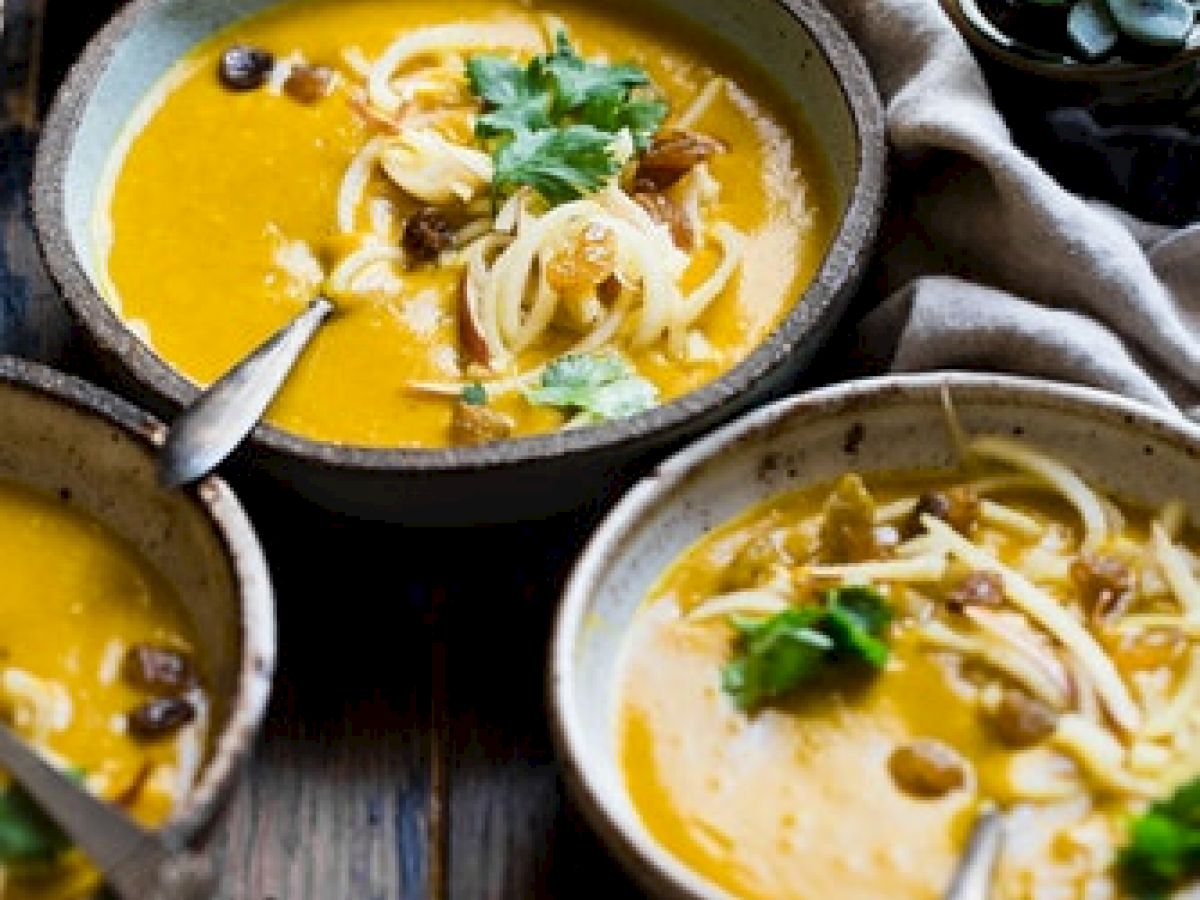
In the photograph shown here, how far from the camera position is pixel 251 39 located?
176 inches

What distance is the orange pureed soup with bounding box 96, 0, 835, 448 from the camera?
386cm

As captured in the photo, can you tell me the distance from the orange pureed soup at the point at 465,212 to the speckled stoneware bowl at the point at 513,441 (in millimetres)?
53

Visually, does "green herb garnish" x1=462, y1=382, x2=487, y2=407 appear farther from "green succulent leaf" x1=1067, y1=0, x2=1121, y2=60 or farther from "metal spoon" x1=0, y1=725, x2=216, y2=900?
"green succulent leaf" x1=1067, y1=0, x2=1121, y2=60

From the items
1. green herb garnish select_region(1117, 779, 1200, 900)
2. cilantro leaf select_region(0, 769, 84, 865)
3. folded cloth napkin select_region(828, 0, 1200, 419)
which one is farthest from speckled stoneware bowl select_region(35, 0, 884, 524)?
green herb garnish select_region(1117, 779, 1200, 900)

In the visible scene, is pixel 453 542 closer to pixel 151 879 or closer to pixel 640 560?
pixel 640 560

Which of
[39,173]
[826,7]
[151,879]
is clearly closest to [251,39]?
[39,173]

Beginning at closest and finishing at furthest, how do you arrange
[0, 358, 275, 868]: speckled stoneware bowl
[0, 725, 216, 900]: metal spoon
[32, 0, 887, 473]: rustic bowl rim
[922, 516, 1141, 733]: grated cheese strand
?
[0, 725, 216, 900]: metal spoon < [0, 358, 275, 868]: speckled stoneware bowl < [922, 516, 1141, 733]: grated cheese strand < [32, 0, 887, 473]: rustic bowl rim

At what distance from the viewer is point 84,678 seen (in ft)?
10.7

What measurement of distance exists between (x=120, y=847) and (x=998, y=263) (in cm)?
178

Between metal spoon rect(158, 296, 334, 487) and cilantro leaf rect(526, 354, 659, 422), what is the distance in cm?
36

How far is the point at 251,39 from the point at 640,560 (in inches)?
57.7

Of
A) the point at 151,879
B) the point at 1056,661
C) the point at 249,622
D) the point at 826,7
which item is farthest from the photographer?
the point at 826,7

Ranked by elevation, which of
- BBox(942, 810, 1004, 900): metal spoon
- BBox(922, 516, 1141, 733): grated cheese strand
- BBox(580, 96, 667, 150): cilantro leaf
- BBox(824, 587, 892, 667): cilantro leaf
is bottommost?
BBox(942, 810, 1004, 900): metal spoon

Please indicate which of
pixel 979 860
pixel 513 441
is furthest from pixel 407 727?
pixel 979 860
